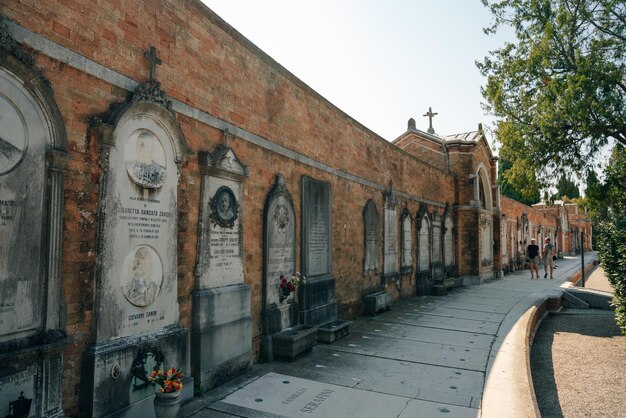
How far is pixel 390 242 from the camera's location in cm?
1167

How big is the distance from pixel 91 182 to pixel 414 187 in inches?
452

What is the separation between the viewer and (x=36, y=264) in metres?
3.15

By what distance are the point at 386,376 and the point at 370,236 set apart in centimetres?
519

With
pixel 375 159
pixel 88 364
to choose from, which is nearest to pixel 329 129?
pixel 375 159

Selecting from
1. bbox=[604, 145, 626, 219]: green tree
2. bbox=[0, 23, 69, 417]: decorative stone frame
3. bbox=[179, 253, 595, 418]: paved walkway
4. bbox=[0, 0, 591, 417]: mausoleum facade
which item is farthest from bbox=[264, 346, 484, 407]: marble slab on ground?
bbox=[604, 145, 626, 219]: green tree

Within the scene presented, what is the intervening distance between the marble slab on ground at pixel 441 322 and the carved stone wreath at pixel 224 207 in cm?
525

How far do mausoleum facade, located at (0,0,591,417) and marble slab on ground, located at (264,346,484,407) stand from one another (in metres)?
0.79

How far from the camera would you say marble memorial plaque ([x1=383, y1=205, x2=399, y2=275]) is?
11383 millimetres

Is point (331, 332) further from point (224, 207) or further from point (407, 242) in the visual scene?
point (407, 242)

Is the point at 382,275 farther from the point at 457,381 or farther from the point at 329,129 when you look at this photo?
the point at 457,381

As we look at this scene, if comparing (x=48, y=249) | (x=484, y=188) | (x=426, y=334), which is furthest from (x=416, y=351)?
(x=484, y=188)

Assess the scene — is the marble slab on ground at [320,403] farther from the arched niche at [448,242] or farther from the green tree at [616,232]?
the arched niche at [448,242]

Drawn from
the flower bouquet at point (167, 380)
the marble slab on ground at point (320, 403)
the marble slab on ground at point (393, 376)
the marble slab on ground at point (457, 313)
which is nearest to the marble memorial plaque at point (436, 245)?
the marble slab on ground at point (457, 313)

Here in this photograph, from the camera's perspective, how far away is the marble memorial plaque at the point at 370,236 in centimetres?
1025
